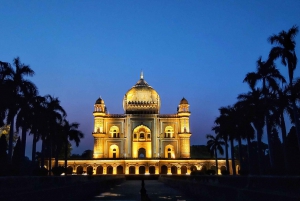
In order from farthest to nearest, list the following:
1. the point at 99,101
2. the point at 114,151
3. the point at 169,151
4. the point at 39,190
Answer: the point at 99,101 → the point at 169,151 → the point at 114,151 → the point at 39,190

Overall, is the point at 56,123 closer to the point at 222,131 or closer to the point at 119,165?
the point at 222,131

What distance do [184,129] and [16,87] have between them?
43.5m

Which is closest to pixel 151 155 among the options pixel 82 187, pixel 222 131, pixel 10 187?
pixel 222 131

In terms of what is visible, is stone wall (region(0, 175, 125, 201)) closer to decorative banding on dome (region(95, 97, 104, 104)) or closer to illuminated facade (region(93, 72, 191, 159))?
illuminated facade (region(93, 72, 191, 159))

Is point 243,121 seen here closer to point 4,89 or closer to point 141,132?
point 4,89

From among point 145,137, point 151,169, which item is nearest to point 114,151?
point 145,137

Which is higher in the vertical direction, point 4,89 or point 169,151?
point 4,89

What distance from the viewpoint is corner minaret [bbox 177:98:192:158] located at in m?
67.5

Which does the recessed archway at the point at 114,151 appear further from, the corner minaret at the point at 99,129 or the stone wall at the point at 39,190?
the stone wall at the point at 39,190

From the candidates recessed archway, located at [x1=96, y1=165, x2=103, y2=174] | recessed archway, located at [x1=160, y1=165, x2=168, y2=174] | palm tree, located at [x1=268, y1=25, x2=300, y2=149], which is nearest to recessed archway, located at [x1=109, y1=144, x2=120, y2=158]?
recessed archway, located at [x1=96, y1=165, x2=103, y2=174]

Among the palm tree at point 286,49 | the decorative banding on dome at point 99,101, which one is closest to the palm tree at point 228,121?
the palm tree at point 286,49

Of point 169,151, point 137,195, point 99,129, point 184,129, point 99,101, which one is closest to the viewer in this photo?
point 137,195

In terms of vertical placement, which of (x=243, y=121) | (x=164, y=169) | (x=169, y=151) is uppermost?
(x=243, y=121)

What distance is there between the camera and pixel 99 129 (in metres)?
68.6
